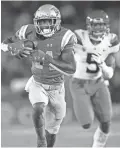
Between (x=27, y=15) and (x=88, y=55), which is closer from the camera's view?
(x=88, y=55)

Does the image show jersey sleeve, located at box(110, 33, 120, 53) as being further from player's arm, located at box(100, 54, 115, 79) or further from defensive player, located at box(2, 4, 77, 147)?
defensive player, located at box(2, 4, 77, 147)

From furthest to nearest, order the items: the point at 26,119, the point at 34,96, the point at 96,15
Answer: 1. the point at 26,119
2. the point at 96,15
3. the point at 34,96

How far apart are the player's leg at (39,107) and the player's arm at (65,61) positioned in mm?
154

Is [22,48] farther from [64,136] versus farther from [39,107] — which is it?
[64,136]

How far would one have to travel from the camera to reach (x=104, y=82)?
240 cm

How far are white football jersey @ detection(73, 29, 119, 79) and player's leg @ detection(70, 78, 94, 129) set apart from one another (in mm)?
80

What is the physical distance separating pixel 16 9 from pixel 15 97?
1.89ft

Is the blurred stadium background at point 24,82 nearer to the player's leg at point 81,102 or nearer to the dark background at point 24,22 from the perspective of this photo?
the dark background at point 24,22

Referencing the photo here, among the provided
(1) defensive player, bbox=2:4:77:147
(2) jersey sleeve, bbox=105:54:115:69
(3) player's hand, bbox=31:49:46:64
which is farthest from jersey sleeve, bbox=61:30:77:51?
(2) jersey sleeve, bbox=105:54:115:69

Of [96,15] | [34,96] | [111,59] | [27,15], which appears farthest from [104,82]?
[27,15]

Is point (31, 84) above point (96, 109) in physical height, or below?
above

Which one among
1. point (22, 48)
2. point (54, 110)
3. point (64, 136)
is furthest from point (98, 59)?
A: point (64, 136)

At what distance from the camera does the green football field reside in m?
2.68

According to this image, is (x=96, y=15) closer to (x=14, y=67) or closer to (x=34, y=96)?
(x=34, y=96)
